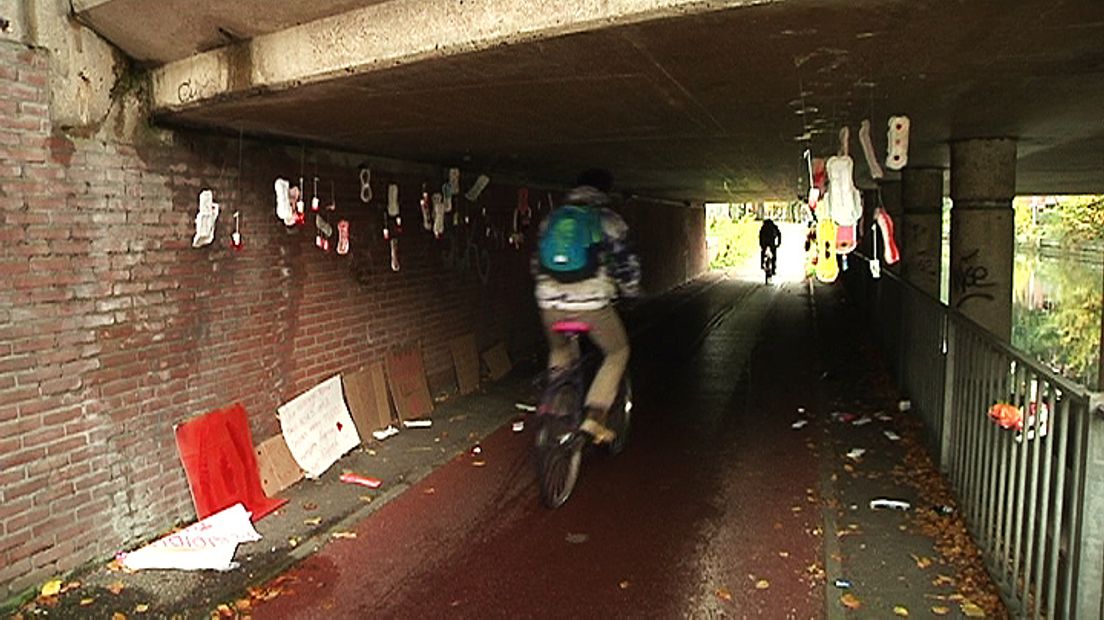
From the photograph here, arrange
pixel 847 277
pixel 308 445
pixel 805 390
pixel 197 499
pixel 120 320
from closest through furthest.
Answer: pixel 120 320 < pixel 197 499 < pixel 308 445 < pixel 805 390 < pixel 847 277

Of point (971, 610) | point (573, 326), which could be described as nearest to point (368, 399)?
point (573, 326)

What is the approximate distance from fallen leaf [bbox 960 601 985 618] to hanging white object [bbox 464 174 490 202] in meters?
6.87

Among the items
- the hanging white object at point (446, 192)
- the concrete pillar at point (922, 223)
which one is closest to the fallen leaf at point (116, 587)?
the hanging white object at point (446, 192)

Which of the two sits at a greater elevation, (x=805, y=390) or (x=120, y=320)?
(x=120, y=320)

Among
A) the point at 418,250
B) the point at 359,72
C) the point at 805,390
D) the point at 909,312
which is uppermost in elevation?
the point at 359,72

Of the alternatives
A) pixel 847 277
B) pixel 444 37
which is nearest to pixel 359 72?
pixel 444 37

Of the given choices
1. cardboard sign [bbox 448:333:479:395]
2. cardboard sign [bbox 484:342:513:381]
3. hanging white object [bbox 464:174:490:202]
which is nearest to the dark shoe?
cardboard sign [bbox 448:333:479:395]

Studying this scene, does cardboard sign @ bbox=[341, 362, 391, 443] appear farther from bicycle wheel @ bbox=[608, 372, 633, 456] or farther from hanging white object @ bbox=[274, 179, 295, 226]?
bicycle wheel @ bbox=[608, 372, 633, 456]

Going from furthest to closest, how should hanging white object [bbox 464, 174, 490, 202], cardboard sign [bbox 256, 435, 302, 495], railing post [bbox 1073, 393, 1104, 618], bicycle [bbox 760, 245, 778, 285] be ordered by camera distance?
bicycle [bbox 760, 245, 778, 285]
hanging white object [bbox 464, 174, 490, 202]
cardboard sign [bbox 256, 435, 302, 495]
railing post [bbox 1073, 393, 1104, 618]

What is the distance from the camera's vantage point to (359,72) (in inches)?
169

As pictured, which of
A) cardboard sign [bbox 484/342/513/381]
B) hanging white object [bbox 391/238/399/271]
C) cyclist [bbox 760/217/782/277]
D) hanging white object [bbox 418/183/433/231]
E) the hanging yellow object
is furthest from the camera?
cyclist [bbox 760/217/782/277]

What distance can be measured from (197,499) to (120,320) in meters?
1.30

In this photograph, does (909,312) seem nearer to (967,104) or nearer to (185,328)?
(967,104)

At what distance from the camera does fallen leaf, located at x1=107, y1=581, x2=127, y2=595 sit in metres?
4.42
